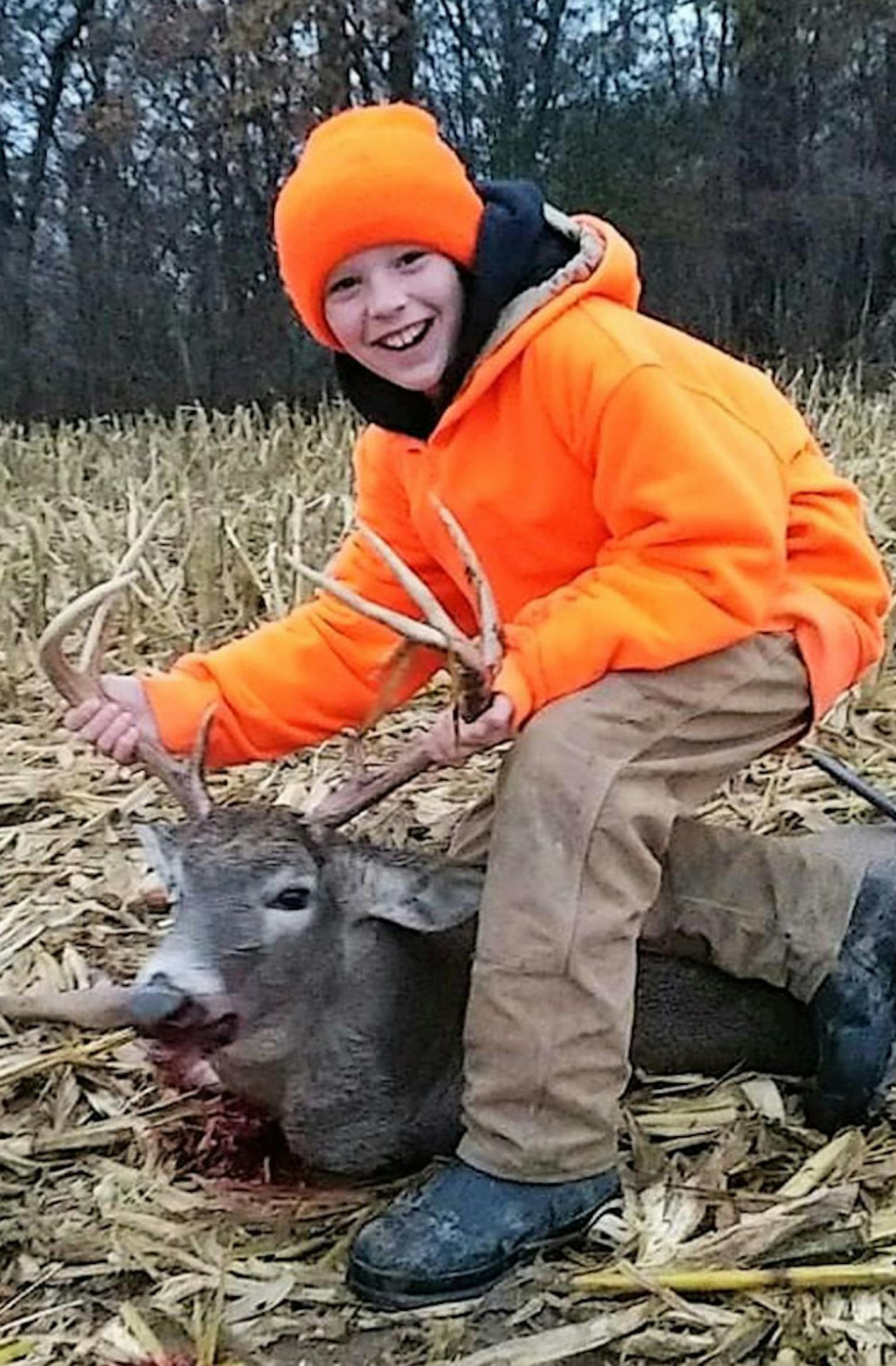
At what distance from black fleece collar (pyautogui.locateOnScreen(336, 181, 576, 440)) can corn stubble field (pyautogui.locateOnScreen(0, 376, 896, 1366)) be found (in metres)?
0.29

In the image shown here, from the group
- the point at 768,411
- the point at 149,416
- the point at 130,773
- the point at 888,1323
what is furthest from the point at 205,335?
the point at 888,1323

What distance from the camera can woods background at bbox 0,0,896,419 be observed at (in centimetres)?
1120

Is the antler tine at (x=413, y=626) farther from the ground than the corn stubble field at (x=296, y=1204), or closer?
farther from the ground

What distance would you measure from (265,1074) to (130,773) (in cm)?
180

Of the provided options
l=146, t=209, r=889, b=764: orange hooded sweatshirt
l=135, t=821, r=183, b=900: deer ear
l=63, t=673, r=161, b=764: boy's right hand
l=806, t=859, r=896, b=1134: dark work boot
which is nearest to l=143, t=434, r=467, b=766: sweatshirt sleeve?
l=146, t=209, r=889, b=764: orange hooded sweatshirt

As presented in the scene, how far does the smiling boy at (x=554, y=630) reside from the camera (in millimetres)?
2725

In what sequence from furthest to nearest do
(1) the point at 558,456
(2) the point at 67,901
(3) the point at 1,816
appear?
1. (3) the point at 1,816
2. (2) the point at 67,901
3. (1) the point at 558,456

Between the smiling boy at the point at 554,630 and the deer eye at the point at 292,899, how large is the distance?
10.4 inches

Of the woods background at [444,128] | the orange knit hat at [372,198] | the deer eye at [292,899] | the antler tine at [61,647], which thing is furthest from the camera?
the woods background at [444,128]

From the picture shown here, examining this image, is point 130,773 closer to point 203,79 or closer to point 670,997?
point 670,997

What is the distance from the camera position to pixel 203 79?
39.4 ft

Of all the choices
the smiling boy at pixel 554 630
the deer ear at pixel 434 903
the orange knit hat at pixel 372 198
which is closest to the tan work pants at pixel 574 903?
the smiling boy at pixel 554 630

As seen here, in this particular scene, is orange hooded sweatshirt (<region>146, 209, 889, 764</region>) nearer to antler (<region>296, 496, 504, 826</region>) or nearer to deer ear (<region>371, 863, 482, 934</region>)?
antler (<region>296, 496, 504, 826</region>)

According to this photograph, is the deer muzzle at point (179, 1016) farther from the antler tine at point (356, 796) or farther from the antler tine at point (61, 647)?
the antler tine at point (61, 647)
